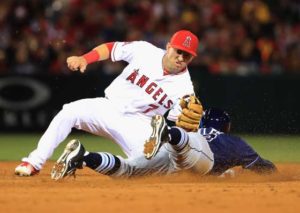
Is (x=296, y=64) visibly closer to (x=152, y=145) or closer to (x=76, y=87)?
(x=76, y=87)

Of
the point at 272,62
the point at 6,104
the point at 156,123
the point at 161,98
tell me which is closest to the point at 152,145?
the point at 156,123

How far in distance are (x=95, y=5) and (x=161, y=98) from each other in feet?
26.1

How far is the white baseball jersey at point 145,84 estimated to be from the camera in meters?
8.20

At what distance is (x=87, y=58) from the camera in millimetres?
8039

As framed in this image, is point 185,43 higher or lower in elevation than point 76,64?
higher

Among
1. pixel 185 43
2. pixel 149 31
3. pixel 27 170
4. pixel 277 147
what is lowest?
pixel 277 147

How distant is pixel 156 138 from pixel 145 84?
3.19 ft

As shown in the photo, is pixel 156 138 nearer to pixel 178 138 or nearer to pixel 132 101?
pixel 178 138

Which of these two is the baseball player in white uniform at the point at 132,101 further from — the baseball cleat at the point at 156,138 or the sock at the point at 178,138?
the baseball cleat at the point at 156,138

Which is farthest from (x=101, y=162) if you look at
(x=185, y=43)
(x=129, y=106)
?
(x=185, y=43)

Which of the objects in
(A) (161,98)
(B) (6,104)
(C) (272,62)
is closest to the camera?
(A) (161,98)

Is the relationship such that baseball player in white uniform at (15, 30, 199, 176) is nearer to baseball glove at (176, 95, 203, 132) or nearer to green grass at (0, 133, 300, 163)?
baseball glove at (176, 95, 203, 132)

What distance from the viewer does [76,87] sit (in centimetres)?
1494

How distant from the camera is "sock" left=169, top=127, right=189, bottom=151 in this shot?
24.8 feet
